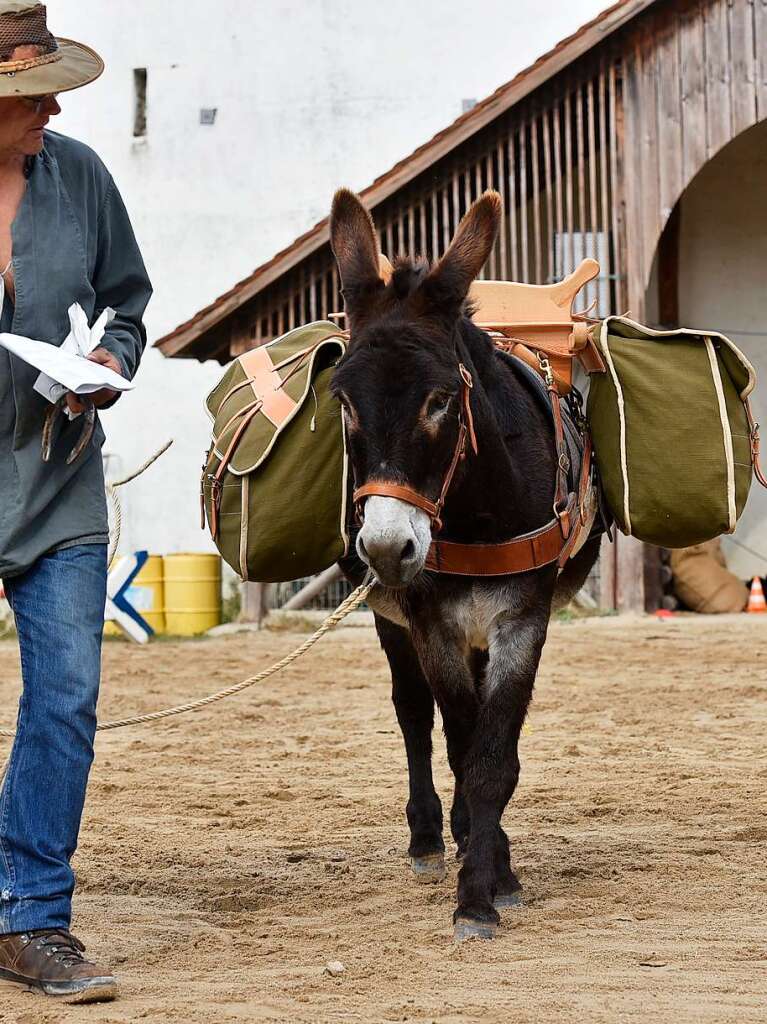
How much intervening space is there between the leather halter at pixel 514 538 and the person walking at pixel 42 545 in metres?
0.77

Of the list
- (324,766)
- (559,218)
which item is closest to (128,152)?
(559,218)

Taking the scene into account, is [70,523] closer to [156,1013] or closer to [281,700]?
[156,1013]

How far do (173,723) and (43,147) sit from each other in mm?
5707

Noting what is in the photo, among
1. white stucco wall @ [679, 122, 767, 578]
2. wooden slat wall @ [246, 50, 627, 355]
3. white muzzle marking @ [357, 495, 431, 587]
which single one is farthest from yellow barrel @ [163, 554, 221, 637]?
white muzzle marking @ [357, 495, 431, 587]

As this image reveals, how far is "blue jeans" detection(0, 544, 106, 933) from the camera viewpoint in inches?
143

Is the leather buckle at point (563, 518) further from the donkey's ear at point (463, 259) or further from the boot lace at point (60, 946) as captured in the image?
the boot lace at point (60, 946)

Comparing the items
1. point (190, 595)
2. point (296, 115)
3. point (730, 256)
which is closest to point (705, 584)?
point (730, 256)

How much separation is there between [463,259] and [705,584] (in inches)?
427

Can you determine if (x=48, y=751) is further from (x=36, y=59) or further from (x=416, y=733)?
(x=416, y=733)

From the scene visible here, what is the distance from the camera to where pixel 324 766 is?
7.30 m

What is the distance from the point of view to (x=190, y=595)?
14617 mm

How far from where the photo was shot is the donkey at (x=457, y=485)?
382cm

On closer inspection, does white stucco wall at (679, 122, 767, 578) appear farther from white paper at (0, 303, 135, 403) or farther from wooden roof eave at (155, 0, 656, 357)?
white paper at (0, 303, 135, 403)

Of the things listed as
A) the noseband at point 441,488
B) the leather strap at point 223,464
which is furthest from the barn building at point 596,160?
the noseband at point 441,488
